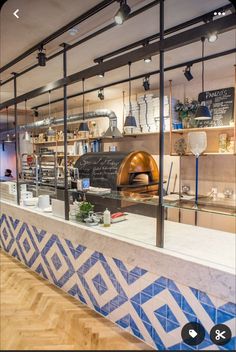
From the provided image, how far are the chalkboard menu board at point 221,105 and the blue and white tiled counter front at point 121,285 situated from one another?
119 inches

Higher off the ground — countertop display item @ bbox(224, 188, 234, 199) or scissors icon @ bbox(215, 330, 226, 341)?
countertop display item @ bbox(224, 188, 234, 199)

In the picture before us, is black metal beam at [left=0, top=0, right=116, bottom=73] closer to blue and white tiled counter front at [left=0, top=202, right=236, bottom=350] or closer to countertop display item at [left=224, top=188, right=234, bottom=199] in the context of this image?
blue and white tiled counter front at [left=0, top=202, right=236, bottom=350]

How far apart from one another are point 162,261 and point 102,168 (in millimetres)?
3297

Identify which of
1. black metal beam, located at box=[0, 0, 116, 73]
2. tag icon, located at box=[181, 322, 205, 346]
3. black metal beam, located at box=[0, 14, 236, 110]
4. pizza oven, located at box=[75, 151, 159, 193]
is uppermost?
black metal beam, located at box=[0, 0, 116, 73]

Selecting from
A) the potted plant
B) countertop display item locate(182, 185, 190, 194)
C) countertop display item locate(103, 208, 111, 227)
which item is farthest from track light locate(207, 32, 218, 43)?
countertop display item locate(182, 185, 190, 194)

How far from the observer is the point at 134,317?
2219 millimetres

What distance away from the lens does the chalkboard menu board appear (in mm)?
4398

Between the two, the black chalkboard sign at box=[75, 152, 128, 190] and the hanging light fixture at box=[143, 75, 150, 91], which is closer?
the hanging light fixture at box=[143, 75, 150, 91]

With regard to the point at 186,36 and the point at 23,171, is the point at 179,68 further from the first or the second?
the point at 23,171

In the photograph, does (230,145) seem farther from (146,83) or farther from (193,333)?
(193,333)

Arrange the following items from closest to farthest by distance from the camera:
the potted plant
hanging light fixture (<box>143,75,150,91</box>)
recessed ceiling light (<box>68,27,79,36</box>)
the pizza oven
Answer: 1. recessed ceiling light (<box>68,27,79,36</box>)
2. hanging light fixture (<box>143,75,150,91</box>)
3. the potted plant
4. the pizza oven

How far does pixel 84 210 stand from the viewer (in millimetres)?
2828

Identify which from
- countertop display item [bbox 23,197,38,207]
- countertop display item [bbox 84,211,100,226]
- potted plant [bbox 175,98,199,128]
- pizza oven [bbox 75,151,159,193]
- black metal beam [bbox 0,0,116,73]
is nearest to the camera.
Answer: black metal beam [bbox 0,0,116,73]

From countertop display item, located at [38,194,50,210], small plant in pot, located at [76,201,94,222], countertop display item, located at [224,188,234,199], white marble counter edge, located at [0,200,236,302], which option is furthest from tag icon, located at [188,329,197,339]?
countertop display item, located at [224,188,234,199]
